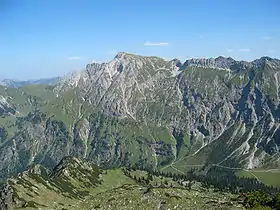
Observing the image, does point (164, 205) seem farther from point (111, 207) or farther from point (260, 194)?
point (260, 194)

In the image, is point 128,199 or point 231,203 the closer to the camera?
point 231,203

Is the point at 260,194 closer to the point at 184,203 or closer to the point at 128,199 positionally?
the point at 184,203

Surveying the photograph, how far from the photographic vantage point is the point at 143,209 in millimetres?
184000

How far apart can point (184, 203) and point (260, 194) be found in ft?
114

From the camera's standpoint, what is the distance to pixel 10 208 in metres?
195

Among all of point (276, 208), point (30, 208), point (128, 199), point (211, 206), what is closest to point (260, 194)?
point (276, 208)

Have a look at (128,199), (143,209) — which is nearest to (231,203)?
(143,209)

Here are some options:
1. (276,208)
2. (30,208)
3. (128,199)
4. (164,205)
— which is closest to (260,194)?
(276,208)

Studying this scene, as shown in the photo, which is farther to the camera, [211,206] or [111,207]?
[111,207]

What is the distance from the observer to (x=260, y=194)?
175750mm

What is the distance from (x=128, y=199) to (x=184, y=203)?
30812 millimetres

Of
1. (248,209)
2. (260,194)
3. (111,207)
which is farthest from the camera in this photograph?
(111,207)

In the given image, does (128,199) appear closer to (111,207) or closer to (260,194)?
(111,207)

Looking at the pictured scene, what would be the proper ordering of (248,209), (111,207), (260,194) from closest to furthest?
(248,209) < (260,194) < (111,207)
